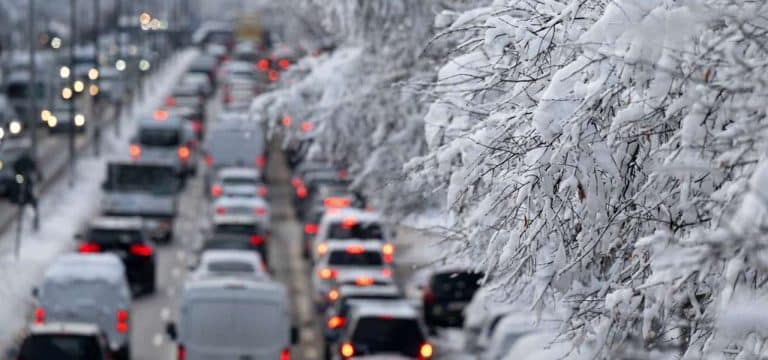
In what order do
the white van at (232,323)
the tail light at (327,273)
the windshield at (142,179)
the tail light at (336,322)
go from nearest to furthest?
the white van at (232,323) → the tail light at (336,322) → the tail light at (327,273) → the windshield at (142,179)

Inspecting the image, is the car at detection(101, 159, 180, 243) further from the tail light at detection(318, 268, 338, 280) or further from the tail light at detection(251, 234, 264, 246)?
the tail light at detection(318, 268, 338, 280)

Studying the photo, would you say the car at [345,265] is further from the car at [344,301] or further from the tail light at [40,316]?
the tail light at [40,316]

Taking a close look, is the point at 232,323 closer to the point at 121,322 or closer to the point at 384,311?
the point at 384,311

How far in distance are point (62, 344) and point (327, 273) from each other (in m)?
9.87

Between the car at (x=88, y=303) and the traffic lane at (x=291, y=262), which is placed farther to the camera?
the traffic lane at (x=291, y=262)

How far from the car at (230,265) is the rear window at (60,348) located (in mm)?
7907

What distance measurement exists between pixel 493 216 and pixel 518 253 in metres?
1.20

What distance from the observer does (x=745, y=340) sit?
6645mm

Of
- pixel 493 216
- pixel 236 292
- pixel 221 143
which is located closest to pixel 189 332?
pixel 236 292

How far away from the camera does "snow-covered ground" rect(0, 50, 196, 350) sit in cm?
2750

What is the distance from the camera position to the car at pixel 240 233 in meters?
31.2

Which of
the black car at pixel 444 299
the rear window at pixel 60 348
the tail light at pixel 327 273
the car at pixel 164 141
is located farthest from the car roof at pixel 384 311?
the car at pixel 164 141

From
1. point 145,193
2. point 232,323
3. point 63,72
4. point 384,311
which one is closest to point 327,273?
point 384,311

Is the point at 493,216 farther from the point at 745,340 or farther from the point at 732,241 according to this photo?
the point at 732,241
